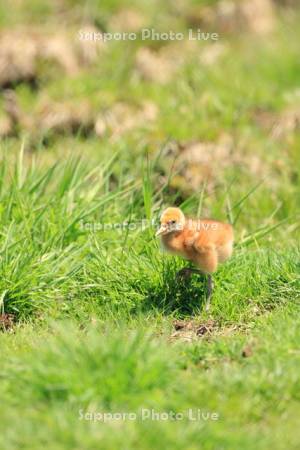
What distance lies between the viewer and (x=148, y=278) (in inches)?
237

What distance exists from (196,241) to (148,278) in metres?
0.51

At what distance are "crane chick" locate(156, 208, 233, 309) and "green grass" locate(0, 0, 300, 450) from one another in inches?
12.2

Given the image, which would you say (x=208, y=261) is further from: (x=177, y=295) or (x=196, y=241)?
(x=177, y=295)

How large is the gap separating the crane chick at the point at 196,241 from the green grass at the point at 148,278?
1.01 ft

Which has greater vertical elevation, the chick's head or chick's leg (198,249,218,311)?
the chick's head

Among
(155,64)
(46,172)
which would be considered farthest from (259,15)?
(46,172)

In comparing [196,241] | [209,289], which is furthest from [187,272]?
[196,241]

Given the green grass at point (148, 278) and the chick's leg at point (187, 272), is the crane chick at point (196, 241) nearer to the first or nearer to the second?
the chick's leg at point (187, 272)

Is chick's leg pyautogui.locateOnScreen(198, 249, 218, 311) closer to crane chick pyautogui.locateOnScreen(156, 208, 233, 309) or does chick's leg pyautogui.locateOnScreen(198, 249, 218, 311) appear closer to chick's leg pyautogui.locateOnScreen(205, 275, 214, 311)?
crane chick pyautogui.locateOnScreen(156, 208, 233, 309)

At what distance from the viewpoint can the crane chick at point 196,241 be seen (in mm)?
5617

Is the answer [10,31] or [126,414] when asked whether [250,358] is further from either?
[10,31]

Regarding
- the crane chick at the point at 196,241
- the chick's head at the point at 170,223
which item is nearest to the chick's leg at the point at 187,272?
the crane chick at the point at 196,241

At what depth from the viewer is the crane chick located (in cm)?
562

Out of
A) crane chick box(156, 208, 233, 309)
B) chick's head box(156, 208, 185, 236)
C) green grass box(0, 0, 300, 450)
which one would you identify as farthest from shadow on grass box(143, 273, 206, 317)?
chick's head box(156, 208, 185, 236)
